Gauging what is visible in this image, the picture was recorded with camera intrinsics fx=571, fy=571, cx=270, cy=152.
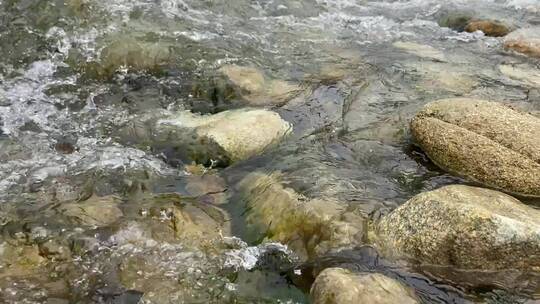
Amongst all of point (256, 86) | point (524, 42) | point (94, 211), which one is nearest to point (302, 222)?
point (94, 211)

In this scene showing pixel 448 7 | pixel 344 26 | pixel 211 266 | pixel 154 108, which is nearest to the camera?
pixel 211 266

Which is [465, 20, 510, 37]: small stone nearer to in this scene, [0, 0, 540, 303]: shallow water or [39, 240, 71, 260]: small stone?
[0, 0, 540, 303]: shallow water

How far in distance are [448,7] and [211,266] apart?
8.13 metres

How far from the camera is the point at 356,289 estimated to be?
12.0ft

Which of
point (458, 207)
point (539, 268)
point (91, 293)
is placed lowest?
point (91, 293)

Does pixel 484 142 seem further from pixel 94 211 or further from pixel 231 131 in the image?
pixel 94 211

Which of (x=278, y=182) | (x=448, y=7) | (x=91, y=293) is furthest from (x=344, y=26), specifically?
(x=91, y=293)

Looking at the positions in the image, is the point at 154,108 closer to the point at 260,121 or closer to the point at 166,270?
the point at 260,121

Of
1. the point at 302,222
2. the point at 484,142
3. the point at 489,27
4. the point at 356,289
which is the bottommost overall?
the point at 302,222

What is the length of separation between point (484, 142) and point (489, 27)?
194 inches

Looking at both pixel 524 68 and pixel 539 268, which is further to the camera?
pixel 524 68

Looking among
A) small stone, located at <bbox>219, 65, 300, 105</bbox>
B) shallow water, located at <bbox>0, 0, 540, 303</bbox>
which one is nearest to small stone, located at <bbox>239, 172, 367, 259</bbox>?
shallow water, located at <bbox>0, 0, 540, 303</bbox>

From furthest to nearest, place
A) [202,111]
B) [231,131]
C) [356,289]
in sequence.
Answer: [202,111]
[231,131]
[356,289]

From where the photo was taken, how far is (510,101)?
6855 millimetres
